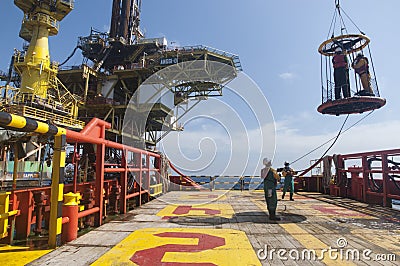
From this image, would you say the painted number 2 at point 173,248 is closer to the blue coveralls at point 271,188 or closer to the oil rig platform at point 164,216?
the oil rig platform at point 164,216

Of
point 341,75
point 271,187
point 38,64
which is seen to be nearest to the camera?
point 271,187

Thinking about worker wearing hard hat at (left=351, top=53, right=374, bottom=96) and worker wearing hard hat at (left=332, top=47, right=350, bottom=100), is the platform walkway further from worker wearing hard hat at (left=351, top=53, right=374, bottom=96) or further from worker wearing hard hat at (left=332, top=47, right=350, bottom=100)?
worker wearing hard hat at (left=332, top=47, right=350, bottom=100)

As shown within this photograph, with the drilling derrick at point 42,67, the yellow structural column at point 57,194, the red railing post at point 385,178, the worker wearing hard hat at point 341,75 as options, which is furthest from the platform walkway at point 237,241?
the drilling derrick at point 42,67

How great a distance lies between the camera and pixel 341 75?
10.1 m

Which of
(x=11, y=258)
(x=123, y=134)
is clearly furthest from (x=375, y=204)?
(x=123, y=134)

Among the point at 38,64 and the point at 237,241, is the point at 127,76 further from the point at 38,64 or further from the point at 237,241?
the point at 237,241

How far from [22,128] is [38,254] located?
200 cm

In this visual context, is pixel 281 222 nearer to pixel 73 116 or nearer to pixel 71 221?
pixel 71 221

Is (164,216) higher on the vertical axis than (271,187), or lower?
lower

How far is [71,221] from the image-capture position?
15.3 ft

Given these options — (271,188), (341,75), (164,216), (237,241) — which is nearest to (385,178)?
(341,75)

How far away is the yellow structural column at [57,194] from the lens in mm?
4293

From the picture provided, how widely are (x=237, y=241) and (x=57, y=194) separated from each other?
3.33 m

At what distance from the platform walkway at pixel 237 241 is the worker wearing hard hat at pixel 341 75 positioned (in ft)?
16.0
